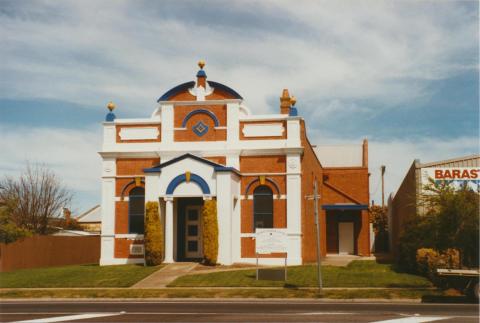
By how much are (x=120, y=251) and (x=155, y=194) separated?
3839 millimetres

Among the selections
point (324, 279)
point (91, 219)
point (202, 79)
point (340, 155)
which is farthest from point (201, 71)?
point (91, 219)

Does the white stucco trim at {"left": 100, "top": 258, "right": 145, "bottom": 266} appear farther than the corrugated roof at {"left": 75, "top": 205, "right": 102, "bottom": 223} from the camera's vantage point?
No

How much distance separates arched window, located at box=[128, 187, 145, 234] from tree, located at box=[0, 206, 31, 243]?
18.6 feet

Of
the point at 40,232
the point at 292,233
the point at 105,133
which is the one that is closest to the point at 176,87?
the point at 105,133

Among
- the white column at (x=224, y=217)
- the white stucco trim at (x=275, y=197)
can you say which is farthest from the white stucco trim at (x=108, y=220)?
the white stucco trim at (x=275, y=197)

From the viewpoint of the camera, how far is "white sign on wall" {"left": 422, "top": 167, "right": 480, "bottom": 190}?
27219 millimetres

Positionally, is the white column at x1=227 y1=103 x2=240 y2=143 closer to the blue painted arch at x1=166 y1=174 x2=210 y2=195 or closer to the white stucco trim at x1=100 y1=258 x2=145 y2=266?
the blue painted arch at x1=166 y1=174 x2=210 y2=195

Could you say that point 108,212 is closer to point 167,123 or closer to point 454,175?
point 167,123

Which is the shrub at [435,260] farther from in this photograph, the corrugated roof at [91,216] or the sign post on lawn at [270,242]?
the corrugated roof at [91,216]

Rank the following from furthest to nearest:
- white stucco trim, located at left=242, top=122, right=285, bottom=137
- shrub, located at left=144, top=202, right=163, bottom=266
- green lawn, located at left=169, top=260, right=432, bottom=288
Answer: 1. white stucco trim, located at left=242, top=122, right=285, bottom=137
2. shrub, located at left=144, top=202, right=163, bottom=266
3. green lawn, located at left=169, top=260, right=432, bottom=288

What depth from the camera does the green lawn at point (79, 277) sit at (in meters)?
23.9

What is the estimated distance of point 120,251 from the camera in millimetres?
31000

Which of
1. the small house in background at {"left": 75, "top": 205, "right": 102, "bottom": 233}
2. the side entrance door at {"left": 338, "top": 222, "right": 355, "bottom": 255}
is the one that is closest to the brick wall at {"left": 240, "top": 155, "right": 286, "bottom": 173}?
the side entrance door at {"left": 338, "top": 222, "right": 355, "bottom": 255}

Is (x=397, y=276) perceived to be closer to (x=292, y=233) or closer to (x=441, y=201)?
(x=441, y=201)
